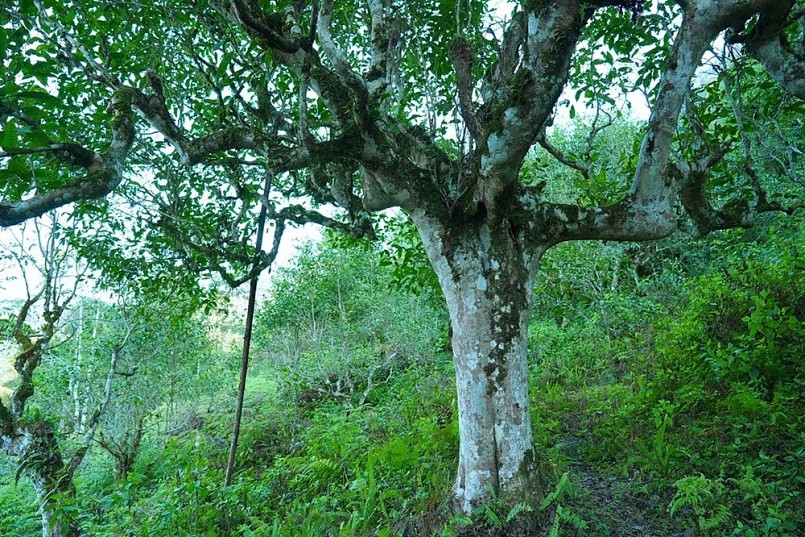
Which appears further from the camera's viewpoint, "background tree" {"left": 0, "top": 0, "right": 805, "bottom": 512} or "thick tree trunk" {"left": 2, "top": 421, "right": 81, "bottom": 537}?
"thick tree trunk" {"left": 2, "top": 421, "right": 81, "bottom": 537}

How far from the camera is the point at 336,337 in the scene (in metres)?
12.6

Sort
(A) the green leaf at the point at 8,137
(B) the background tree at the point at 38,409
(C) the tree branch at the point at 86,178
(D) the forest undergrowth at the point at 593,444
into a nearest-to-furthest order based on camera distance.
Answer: (A) the green leaf at the point at 8,137
(C) the tree branch at the point at 86,178
(D) the forest undergrowth at the point at 593,444
(B) the background tree at the point at 38,409

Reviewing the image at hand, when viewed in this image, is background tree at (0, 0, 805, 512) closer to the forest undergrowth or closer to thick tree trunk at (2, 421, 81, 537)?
the forest undergrowth

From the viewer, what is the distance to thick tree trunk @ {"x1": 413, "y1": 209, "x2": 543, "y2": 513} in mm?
3531

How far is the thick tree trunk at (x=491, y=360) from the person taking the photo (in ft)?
11.6

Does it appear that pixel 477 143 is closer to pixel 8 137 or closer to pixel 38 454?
pixel 8 137

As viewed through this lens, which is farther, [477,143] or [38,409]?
[38,409]

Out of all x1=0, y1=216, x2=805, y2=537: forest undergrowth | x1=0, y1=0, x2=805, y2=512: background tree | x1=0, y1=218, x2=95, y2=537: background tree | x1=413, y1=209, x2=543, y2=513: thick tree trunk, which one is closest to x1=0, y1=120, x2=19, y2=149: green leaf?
x1=0, y1=0, x2=805, y2=512: background tree

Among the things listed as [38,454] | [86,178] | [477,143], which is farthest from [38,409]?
[477,143]

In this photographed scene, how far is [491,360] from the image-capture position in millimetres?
3600

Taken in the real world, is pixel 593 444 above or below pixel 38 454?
below

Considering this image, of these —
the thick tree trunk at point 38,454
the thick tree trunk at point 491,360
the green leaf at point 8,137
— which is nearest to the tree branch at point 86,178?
the green leaf at point 8,137

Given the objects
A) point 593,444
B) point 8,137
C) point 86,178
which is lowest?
point 593,444

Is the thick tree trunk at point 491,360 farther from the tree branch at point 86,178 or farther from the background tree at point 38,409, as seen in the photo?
the background tree at point 38,409
